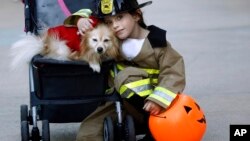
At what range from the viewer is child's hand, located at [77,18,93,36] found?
4.33 meters

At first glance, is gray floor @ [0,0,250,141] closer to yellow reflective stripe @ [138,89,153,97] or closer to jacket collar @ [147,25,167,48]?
yellow reflective stripe @ [138,89,153,97]

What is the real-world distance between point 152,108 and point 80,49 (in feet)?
1.96

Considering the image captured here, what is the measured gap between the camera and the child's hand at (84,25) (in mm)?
4332

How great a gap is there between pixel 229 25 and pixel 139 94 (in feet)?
20.0

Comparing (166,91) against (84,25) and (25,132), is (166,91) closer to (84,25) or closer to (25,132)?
(84,25)

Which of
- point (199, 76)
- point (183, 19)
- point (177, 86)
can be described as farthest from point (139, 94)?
point (183, 19)

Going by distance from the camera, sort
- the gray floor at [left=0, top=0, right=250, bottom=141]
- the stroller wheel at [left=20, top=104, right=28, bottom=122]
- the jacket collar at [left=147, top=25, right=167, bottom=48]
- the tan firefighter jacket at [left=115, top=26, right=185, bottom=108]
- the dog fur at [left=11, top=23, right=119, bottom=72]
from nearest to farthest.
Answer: the dog fur at [left=11, top=23, right=119, bottom=72]
the tan firefighter jacket at [left=115, top=26, right=185, bottom=108]
the jacket collar at [left=147, top=25, right=167, bottom=48]
the stroller wheel at [left=20, top=104, right=28, bottom=122]
the gray floor at [left=0, top=0, right=250, bottom=141]

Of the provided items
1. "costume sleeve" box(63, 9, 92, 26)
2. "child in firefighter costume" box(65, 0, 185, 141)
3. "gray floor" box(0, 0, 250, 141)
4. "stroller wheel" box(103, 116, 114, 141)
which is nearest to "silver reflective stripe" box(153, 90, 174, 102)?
"child in firefighter costume" box(65, 0, 185, 141)

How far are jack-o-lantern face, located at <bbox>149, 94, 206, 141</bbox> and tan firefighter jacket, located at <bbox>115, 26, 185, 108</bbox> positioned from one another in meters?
0.07

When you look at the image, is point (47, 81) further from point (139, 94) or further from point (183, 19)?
point (183, 19)

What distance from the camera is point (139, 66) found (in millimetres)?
Answer: 4547

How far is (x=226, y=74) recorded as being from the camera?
7.09 meters

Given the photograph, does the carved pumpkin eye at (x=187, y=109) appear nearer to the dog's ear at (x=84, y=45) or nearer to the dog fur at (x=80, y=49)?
the dog fur at (x=80, y=49)

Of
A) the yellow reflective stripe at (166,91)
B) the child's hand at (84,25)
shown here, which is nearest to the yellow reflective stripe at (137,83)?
the yellow reflective stripe at (166,91)
